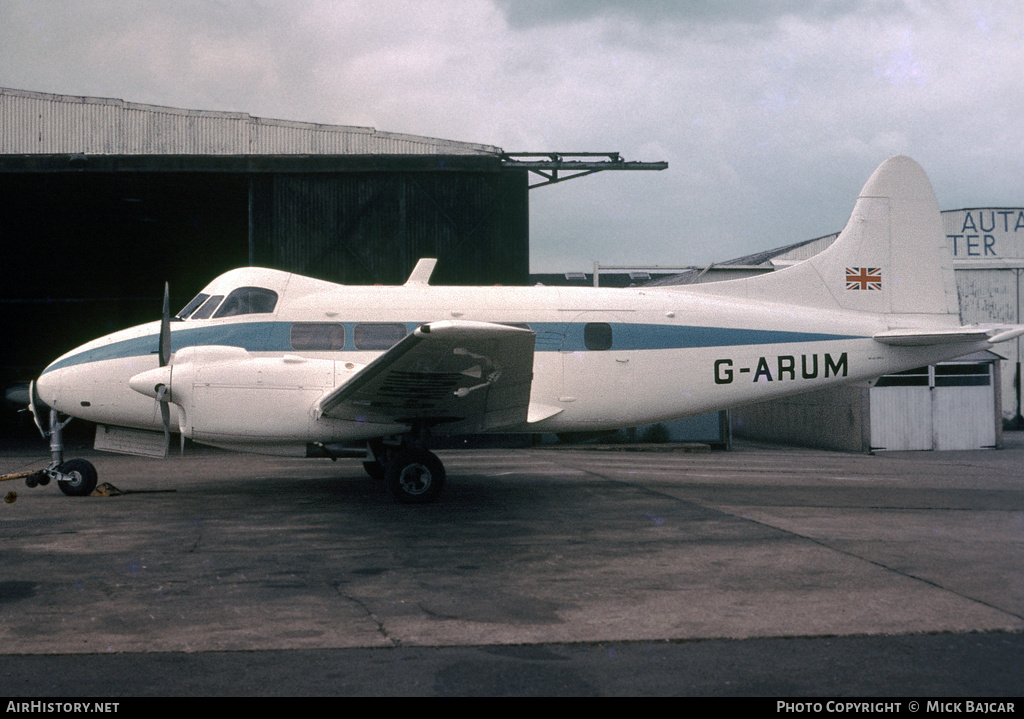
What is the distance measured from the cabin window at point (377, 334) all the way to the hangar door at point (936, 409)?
45.8 feet

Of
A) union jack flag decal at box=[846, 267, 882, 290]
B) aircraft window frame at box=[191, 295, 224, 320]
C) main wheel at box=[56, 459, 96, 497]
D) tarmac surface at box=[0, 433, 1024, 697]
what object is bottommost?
tarmac surface at box=[0, 433, 1024, 697]

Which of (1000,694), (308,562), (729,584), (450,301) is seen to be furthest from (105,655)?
(450,301)

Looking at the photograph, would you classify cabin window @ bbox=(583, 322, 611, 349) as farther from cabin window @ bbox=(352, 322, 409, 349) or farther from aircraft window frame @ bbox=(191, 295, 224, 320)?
aircraft window frame @ bbox=(191, 295, 224, 320)

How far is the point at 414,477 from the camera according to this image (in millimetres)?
10789

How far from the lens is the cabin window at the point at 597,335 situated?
1237cm

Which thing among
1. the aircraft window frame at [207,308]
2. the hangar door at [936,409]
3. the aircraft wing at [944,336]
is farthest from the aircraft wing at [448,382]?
the hangar door at [936,409]

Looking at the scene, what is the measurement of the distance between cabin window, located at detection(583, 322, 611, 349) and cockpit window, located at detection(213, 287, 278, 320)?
4731 millimetres

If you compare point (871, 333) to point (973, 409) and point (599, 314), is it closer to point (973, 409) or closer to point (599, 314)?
point (599, 314)

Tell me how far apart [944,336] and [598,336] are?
219 inches

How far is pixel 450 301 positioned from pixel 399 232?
988 cm

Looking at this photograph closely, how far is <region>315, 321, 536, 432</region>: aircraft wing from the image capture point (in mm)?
8758

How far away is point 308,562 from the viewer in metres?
7.57

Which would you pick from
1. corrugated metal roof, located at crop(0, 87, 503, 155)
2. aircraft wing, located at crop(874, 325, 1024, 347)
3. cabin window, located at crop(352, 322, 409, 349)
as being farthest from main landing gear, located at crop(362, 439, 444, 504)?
corrugated metal roof, located at crop(0, 87, 503, 155)

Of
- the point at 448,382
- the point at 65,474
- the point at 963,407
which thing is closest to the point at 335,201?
the point at 65,474
